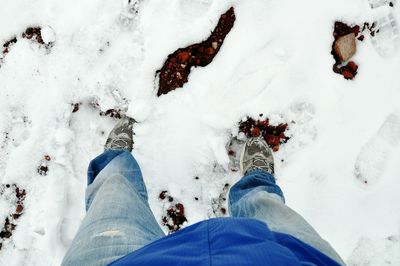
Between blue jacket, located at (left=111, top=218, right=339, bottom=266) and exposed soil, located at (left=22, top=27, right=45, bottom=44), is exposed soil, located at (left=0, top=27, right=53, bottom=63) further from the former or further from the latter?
blue jacket, located at (left=111, top=218, right=339, bottom=266)

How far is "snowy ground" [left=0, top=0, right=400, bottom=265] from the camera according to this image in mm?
2660

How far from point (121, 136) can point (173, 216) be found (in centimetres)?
68

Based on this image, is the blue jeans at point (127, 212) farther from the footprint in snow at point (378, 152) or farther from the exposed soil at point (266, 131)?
the footprint in snow at point (378, 152)

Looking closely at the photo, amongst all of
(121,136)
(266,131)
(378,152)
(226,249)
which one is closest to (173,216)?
(121,136)

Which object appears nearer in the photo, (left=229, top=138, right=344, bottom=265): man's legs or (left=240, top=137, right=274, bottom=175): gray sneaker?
(left=229, top=138, right=344, bottom=265): man's legs

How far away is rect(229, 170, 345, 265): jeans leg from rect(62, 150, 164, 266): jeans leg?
522mm

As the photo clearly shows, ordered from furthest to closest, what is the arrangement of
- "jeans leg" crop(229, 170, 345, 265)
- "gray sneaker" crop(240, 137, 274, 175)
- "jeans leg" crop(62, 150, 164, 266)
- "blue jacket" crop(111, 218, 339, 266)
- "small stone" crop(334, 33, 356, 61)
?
"small stone" crop(334, 33, 356, 61), "gray sneaker" crop(240, 137, 274, 175), "jeans leg" crop(229, 170, 345, 265), "jeans leg" crop(62, 150, 164, 266), "blue jacket" crop(111, 218, 339, 266)

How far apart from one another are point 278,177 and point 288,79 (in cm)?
70

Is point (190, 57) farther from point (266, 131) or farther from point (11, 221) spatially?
point (11, 221)

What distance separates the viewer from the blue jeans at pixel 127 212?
172 centimetres

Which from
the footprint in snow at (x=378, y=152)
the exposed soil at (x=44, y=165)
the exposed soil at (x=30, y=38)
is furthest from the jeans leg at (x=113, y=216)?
the footprint in snow at (x=378, y=152)

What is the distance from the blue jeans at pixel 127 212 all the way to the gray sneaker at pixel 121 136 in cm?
7

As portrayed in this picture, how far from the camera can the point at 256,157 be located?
8.50 feet

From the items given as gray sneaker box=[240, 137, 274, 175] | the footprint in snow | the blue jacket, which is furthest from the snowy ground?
the blue jacket
